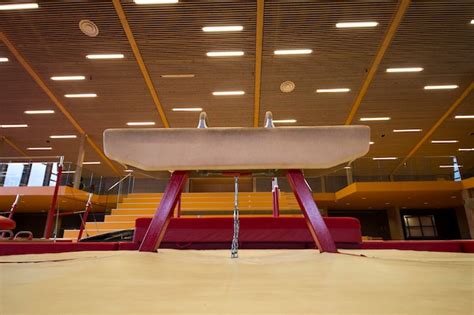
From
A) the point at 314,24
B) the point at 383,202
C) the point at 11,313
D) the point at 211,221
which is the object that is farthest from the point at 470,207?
the point at 11,313

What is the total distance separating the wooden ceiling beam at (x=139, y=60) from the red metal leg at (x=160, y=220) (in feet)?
18.2

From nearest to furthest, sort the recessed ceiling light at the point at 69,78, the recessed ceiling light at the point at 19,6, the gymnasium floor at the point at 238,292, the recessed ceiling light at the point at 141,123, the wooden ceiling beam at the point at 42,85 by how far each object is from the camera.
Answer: the gymnasium floor at the point at 238,292 < the recessed ceiling light at the point at 19,6 < the wooden ceiling beam at the point at 42,85 < the recessed ceiling light at the point at 69,78 < the recessed ceiling light at the point at 141,123

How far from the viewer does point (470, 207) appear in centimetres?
863

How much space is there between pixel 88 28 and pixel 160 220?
6169 mm

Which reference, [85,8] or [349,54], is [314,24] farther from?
[85,8]

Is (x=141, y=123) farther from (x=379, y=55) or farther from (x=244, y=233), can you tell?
(x=244, y=233)

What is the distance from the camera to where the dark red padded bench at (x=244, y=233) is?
8.14ft

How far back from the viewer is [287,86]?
804cm

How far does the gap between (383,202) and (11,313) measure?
13725 millimetres

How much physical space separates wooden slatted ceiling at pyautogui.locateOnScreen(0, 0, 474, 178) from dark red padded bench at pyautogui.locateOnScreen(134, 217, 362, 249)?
4.87 m

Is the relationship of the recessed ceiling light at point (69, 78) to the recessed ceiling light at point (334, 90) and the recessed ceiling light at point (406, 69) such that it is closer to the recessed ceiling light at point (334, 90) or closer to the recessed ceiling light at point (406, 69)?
the recessed ceiling light at point (334, 90)

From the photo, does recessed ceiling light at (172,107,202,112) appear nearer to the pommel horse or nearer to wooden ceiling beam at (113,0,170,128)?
wooden ceiling beam at (113,0,170,128)

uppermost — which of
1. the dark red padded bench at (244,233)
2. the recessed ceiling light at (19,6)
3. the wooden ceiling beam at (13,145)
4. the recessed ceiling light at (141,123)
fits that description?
the recessed ceiling light at (19,6)

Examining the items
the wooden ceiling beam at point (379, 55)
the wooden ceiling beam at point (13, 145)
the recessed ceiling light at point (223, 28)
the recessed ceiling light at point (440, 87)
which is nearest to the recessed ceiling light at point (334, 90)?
the wooden ceiling beam at point (379, 55)
